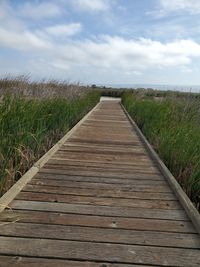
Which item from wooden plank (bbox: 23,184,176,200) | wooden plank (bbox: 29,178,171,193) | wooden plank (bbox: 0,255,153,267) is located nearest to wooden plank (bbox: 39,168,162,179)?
wooden plank (bbox: 29,178,171,193)

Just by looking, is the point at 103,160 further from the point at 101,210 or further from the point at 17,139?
the point at 101,210

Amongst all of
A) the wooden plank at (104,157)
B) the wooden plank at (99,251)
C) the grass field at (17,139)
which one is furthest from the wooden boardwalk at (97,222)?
the wooden plank at (104,157)

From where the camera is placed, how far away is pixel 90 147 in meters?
5.57

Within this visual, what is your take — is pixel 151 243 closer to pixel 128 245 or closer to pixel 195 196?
pixel 128 245

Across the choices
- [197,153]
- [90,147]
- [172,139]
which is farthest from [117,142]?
[197,153]

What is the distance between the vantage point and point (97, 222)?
2.47 meters

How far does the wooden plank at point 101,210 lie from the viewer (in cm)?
264

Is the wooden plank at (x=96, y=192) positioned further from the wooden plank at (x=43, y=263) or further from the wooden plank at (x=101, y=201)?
the wooden plank at (x=43, y=263)

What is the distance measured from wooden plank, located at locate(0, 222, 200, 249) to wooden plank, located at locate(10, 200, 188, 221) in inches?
11.4

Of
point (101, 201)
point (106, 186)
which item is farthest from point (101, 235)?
point (106, 186)

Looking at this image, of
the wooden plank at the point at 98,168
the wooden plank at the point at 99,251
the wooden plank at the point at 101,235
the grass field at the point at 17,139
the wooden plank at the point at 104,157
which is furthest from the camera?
the wooden plank at the point at 104,157

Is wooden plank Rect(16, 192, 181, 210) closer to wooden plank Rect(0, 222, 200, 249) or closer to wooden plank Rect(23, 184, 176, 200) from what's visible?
wooden plank Rect(23, 184, 176, 200)

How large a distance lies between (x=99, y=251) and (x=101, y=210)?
0.66m

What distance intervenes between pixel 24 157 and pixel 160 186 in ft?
5.12
